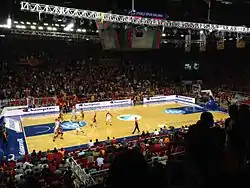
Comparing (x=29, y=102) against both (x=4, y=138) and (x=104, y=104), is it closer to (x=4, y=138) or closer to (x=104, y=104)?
(x=104, y=104)

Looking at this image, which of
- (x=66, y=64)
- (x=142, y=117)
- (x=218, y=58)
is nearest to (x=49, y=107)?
(x=142, y=117)

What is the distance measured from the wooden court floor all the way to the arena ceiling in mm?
8355

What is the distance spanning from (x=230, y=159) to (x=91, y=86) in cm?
3074

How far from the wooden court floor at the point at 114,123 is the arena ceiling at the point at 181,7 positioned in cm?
835

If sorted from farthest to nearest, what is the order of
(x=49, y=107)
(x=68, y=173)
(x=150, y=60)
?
1. (x=150, y=60)
2. (x=49, y=107)
3. (x=68, y=173)

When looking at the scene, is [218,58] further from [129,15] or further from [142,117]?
[129,15]

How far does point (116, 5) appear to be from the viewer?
20.8 meters

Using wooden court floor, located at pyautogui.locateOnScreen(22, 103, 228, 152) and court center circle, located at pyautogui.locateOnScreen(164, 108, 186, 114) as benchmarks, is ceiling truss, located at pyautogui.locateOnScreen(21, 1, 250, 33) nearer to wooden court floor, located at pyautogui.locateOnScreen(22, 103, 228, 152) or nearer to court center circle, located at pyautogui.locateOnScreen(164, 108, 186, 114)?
wooden court floor, located at pyautogui.locateOnScreen(22, 103, 228, 152)

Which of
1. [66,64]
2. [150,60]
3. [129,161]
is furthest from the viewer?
[150,60]

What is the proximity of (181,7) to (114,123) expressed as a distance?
11621mm

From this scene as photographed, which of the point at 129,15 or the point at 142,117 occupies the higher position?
the point at 129,15

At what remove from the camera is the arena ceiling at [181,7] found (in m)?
21.2

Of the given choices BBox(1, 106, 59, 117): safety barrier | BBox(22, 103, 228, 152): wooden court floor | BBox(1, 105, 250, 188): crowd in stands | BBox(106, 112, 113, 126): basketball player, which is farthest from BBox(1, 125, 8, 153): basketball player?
BBox(1, 105, 250, 188): crowd in stands

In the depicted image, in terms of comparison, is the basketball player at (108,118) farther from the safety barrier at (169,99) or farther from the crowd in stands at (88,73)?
the safety barrier at (169,99)
